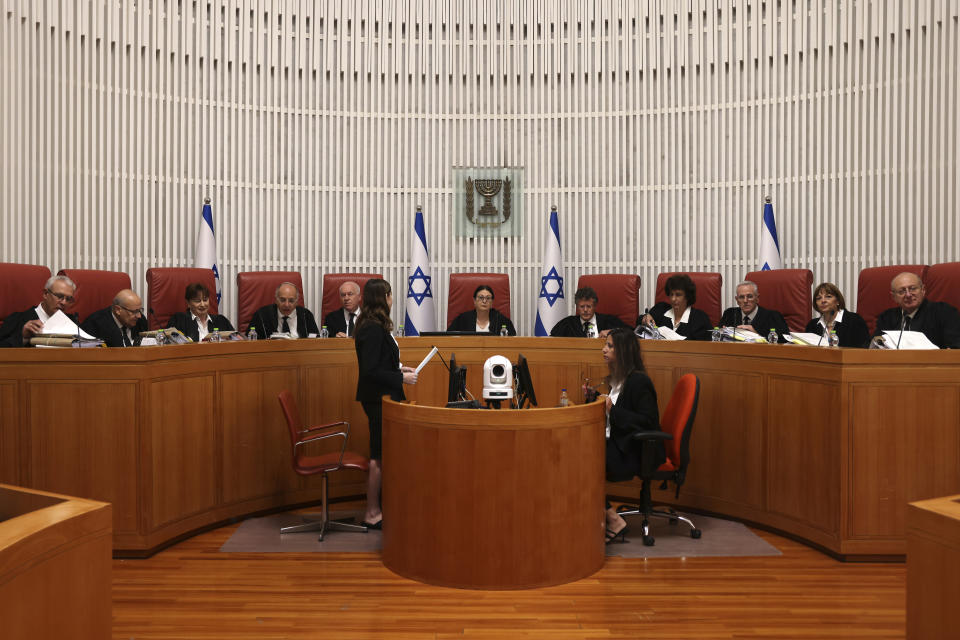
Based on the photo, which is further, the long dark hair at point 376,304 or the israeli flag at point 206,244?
the israeli flag at point 206,244

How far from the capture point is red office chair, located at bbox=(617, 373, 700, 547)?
4293 mm

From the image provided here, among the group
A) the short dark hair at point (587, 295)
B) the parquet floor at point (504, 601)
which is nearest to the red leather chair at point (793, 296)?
the short dark hair at point (587, 295)

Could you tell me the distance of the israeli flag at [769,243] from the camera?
286 inches

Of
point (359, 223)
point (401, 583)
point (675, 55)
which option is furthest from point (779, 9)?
point (401, 583)

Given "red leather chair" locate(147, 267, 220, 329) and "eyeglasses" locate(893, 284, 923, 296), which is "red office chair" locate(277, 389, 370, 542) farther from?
"eyeglasses" locate(893, 284, 923, 296)

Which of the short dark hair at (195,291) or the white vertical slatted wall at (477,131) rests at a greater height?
the white vertical slatted wall at (477,131)

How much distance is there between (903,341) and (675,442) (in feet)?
4.24

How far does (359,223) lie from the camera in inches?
319

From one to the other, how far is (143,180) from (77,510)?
619cm

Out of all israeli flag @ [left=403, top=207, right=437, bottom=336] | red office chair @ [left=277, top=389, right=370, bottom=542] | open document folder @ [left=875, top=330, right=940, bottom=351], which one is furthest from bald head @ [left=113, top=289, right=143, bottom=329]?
open document folder @ [left=875, top=330, right=940, bottom=351]

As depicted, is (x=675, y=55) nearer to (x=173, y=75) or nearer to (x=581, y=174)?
(x=581, y=174)

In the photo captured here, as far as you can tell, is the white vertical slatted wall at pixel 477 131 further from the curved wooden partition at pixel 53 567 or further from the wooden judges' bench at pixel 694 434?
the curved wooden partition at pixel 53 567

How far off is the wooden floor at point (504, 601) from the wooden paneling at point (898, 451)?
287 mm

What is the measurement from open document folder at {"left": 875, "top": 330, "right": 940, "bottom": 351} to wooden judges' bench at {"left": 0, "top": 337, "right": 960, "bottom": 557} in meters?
0.19
